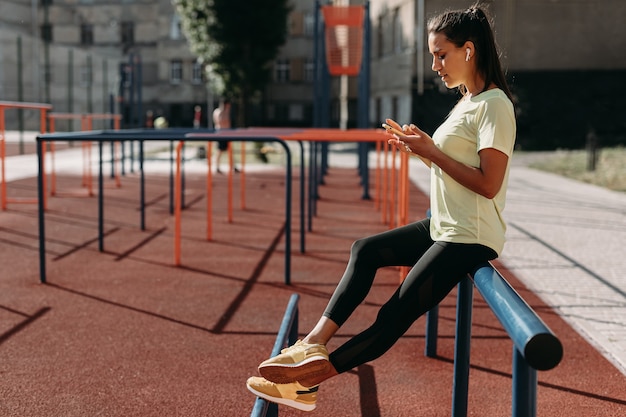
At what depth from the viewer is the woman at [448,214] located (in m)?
2.71

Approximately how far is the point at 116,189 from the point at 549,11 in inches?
744

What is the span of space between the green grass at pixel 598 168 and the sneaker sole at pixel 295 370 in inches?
488

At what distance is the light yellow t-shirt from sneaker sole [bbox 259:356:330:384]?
64cm

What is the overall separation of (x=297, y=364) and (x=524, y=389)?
0.97 metres

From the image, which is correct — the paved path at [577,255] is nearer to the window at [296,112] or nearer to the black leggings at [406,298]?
the black leggings at [406,298]

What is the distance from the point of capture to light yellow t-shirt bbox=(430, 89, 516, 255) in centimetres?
269

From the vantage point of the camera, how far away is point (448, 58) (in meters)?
2.83

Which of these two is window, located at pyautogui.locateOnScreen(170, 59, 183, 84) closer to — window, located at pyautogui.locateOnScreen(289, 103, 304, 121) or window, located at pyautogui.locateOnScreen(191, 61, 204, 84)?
window, located at pyautogui.locateOnScreen(191, 61, 204, 84)

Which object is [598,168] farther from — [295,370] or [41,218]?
[295,370]

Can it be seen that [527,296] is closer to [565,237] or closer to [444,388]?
[444,388]

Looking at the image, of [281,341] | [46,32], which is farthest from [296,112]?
[281,341]

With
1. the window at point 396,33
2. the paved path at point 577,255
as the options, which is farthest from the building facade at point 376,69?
the paved path at point 577,255

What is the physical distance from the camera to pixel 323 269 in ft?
23.3

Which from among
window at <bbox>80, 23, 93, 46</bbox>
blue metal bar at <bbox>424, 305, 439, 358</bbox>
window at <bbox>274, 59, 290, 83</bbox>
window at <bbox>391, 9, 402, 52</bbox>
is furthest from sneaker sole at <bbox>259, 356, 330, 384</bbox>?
window at <bbox>80, 23, 93, 46</bbox>
